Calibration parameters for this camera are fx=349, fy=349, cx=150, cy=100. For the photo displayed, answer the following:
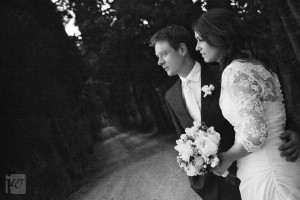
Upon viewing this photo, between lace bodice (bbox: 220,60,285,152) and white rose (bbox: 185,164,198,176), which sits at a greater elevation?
lace bodice (bbox: 220,60,285,152)

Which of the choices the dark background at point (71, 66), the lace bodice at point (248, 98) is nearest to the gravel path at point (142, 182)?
the dark background at point (71, 66)

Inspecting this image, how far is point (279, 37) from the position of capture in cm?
1193

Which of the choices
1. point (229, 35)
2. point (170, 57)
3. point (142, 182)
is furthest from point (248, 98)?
point (142, 182)

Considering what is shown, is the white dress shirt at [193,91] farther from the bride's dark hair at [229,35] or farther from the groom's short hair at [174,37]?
the bride's dark hair at [229,35]

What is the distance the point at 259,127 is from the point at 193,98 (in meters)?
0.91

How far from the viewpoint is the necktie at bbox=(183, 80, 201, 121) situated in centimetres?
307

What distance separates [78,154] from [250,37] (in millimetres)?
16738

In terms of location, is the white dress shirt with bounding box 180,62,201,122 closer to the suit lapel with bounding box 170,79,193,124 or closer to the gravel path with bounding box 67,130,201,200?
the suit lapel with bounding box 170,79,193,124

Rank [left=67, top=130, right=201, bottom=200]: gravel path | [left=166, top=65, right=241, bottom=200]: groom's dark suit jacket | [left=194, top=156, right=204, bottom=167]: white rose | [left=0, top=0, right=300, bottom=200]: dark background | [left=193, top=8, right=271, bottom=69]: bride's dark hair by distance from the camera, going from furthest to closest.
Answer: [left=0, top=0, right=300, bottom=200]: dark background → [left=67, top=130, right=201, bottom=200]: gravel path → [left=166, top=65, right=241, bottom=200]: groom's dark suit jacket → [left=193, top=8, right=271, bottom=69]: bride's dark hair → [left=194, top=156, right=204, bottom=167]: white rose

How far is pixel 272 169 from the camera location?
2.48 m

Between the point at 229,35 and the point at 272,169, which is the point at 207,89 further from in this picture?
the point at 272,169

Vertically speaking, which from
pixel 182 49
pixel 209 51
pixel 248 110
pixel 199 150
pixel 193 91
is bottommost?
pixel 199 150

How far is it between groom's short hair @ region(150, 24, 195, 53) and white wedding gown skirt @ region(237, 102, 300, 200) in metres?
1.16

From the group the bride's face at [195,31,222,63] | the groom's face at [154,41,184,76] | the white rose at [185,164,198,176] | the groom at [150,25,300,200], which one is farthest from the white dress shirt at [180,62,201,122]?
the white rose at [185,164,198,176]
